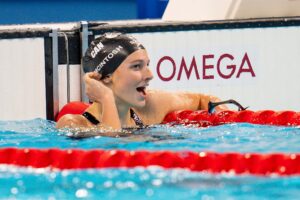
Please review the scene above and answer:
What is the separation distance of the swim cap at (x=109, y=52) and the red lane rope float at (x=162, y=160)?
910 mm

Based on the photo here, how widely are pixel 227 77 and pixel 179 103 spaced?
0.86 m

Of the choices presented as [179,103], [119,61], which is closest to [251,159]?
[119,61]

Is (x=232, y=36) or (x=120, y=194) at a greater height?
(x=232, y=36)

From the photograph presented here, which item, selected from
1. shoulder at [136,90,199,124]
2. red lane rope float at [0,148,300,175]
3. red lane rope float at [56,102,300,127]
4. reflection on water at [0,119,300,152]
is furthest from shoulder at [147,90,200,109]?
red lane rope float at [0,148,300,175]

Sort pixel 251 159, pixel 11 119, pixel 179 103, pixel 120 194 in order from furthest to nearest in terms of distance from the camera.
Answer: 1. pixel 11 119
2. pixel 179 103
3. pixel 251 159
4. pixel 120 194

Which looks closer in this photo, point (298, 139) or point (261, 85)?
point (298, 139)

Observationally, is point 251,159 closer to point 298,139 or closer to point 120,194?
point 120,194

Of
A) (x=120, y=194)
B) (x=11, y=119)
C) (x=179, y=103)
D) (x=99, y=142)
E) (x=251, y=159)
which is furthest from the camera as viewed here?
(x=11, y=119)

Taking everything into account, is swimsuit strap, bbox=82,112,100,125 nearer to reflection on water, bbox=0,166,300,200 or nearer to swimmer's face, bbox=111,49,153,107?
swimmer's face, bbox=111,49,153,107

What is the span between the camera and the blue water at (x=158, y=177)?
3080mm

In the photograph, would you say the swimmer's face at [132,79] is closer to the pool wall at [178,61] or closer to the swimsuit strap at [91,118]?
the swimsuit strap at [91,118]

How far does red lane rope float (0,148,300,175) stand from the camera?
336 cm

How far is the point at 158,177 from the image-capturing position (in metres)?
3.33

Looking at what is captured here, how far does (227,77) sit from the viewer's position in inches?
227
